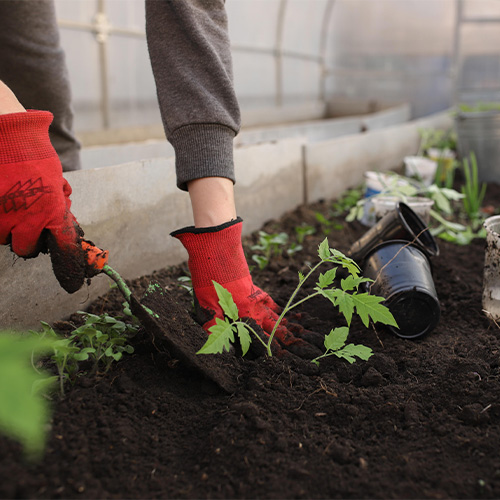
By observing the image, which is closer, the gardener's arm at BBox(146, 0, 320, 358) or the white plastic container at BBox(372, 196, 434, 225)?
the gardener's arm at BBox(146, 0, 320, 358)

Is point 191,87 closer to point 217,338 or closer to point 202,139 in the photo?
point 202,139

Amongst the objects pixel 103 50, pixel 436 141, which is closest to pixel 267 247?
pixel 436 141

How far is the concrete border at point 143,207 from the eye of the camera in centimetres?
159

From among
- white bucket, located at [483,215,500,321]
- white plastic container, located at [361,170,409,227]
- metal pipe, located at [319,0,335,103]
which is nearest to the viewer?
white bucket, located at [483,215,500,321]

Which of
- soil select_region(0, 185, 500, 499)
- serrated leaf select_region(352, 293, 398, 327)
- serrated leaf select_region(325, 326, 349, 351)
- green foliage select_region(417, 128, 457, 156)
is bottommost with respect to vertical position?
green foliage select_region(417, 128, 457, 156)

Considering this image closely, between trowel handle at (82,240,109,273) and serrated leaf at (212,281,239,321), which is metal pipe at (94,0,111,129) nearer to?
trowel handle at (82,240,109,273)

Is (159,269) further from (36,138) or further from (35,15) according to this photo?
(35,15)

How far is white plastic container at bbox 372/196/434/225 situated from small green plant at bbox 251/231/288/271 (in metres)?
0.50

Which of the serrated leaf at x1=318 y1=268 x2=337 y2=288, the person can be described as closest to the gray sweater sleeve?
the person

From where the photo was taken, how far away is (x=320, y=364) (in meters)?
1.44

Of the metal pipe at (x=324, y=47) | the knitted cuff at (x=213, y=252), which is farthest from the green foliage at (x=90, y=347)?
the metal pipe at (x=324, y=47)

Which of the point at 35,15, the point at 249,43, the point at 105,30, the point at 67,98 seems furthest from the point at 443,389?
the point at 249,43

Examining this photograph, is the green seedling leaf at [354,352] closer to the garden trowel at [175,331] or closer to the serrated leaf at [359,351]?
the serrated leaf at [359,351]

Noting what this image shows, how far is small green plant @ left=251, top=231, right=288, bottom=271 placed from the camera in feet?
7.10
